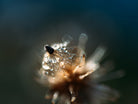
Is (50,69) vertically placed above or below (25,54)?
below

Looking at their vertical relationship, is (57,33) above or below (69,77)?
above

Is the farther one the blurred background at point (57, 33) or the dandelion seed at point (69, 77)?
the blurred background at point (57, 33)

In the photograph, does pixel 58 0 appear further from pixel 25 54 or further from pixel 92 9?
pixel 25 54

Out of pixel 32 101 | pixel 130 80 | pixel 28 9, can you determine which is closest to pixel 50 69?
pixel 32 101

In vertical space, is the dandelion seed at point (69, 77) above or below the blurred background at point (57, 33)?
below

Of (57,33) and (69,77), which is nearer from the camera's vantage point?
(69,77)

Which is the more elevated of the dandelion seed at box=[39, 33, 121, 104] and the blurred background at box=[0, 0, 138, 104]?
the blurred background at box=[0, 0, 138, 104]

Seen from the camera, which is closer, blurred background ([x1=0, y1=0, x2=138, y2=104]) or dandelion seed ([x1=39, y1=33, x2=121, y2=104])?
dandelion seed ([x1=39, y1=33, x2=121, y2=104])

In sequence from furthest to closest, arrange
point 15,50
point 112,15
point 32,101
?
point 112,15, point 15,50, point 32,101
